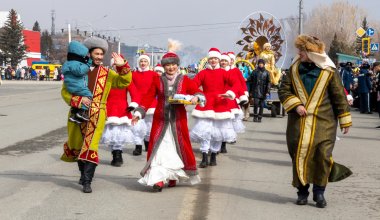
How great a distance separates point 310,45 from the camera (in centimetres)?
696

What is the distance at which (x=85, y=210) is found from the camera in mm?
6789

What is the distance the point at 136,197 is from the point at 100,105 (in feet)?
3.83

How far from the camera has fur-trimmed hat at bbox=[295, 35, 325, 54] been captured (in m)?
6.96

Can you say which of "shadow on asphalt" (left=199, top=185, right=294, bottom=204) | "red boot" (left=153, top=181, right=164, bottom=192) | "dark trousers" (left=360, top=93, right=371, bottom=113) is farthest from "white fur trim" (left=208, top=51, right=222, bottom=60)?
"dark trousers" (left=360, top=93, right=371, bottom=113)

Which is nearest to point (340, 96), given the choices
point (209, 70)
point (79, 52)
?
point (79, 52)

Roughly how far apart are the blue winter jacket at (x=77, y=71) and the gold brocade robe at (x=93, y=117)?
89mm

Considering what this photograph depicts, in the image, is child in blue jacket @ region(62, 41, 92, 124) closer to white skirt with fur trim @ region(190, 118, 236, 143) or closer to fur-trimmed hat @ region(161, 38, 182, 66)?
fur-trimmed hat @ region(161, 38, 182, 66)

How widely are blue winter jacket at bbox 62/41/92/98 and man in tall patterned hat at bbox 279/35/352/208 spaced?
2.28m

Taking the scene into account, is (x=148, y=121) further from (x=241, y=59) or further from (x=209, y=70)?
(x=241, y=59)

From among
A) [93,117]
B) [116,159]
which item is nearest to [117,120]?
[116,159]

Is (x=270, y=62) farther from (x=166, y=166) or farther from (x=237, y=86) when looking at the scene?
(x=166, y=166)

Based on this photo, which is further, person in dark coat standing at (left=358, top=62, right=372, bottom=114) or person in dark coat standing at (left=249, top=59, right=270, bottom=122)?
person in dark coat standing at (left=358, top=62, right=372, bottom=114)

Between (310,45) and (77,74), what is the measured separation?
2.60 meters

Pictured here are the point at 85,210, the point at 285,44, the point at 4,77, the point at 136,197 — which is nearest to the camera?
the point at 85,210
